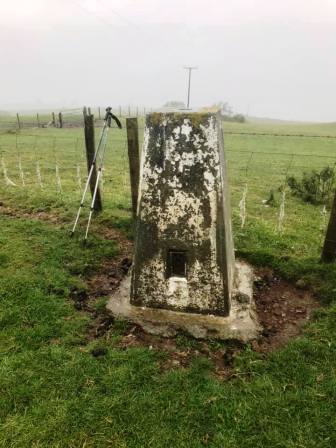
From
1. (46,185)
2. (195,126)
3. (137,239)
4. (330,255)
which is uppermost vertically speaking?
(195,126)

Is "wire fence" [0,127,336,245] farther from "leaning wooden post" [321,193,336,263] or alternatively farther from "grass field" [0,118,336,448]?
"grass field" [0,118,336,448]

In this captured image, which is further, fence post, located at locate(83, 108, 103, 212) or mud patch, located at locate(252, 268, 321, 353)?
fence post, located at locate(83, 108, 103, 212)

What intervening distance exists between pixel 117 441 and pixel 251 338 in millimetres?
2081

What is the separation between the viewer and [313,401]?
3945 millimetres

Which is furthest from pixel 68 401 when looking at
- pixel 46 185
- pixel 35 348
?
pixel 46 185

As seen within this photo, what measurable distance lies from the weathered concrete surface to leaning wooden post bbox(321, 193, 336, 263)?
183 cm

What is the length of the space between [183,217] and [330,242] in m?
2.55

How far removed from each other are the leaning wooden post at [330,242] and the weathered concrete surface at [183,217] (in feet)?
6.00

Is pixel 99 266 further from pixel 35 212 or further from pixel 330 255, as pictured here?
pixel 330 255

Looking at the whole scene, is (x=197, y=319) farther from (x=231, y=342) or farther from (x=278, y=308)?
(x=278, y=308)

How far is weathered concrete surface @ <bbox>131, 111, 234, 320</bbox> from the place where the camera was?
4.86m

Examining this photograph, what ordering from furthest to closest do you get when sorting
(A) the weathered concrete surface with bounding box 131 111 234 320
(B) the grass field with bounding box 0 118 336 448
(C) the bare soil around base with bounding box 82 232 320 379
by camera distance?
(A) the weathered concrete surface with bounding box 131 111 234 320
(C) the bare soil around base with bounding box 82 232 320 379
(B) the grass field with bounding box 0 118 336 448

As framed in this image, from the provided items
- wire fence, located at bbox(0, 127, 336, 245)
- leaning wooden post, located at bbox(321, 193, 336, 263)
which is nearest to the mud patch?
leaning wooden post, located at bbox(321, 193, 336, 263)

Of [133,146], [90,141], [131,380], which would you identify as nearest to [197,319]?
[131,380]
